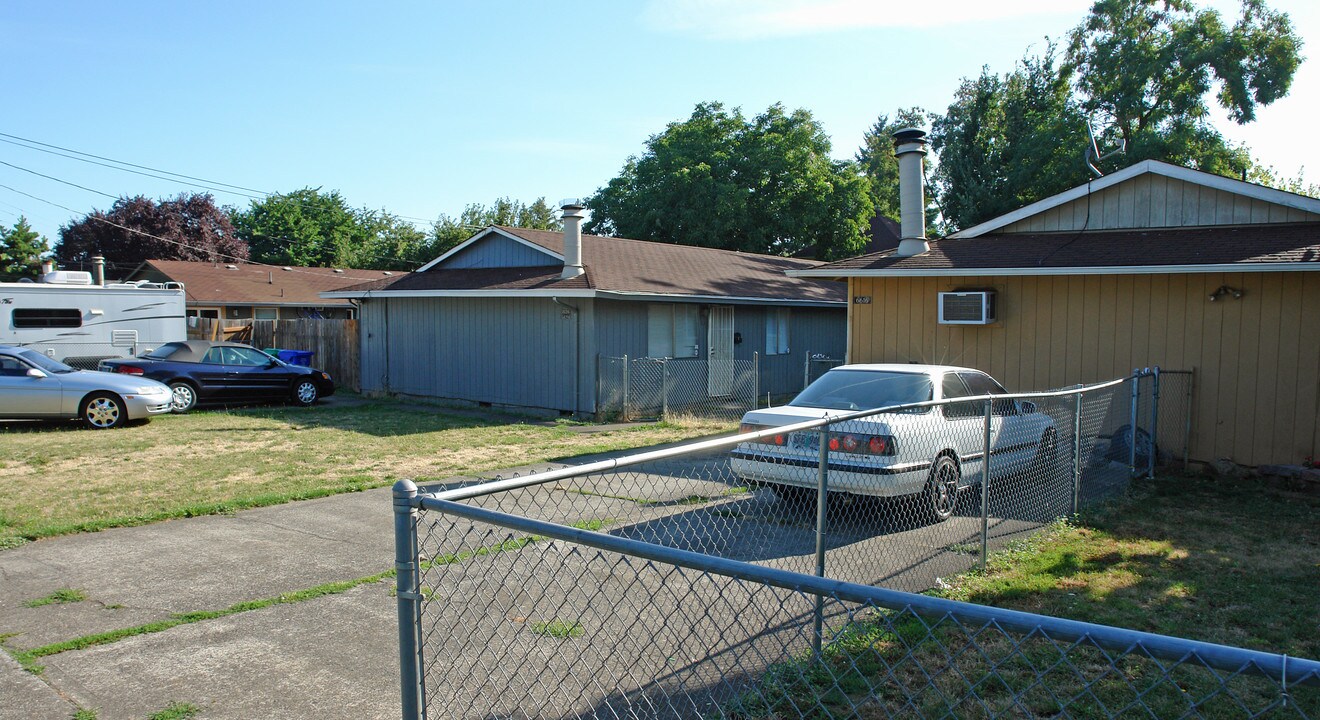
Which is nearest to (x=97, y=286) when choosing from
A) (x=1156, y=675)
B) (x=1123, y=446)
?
(x=1123, y=446)

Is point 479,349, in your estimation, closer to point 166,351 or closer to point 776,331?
point 166,351

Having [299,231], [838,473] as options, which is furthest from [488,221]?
[838,473]

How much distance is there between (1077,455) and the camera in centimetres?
797

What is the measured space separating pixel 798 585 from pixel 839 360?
2025cm

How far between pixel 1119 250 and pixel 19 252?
50497 mm

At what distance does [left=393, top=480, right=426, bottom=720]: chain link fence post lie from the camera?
267cm

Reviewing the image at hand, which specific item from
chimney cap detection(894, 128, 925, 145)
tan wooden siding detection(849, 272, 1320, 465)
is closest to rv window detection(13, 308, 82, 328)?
tan wooden siding detection(849, 272, 1320, 465)

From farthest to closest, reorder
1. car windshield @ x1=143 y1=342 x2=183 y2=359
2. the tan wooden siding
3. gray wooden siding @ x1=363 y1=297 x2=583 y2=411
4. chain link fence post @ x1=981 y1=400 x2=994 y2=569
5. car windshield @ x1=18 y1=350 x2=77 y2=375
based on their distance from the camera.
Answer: car windshield @ x1=143 y1=342 x2=183 y2=359 → gray wooden siding @ x1=363 y1=297 x2=583 y2=411 → car windshield @ x1=18 y1=350 x2=77 y2=375 → the tan wooden siding → chain link fence post @ x1=981 y1=400 x2=994 y2=569

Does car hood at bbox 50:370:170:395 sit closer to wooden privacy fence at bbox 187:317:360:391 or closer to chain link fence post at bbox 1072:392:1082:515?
wooden privacy fence at bbox 187:317:360:391

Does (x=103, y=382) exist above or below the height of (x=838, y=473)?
above

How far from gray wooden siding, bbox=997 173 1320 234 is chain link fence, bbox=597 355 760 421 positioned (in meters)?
6.56

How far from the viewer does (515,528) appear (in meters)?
2.60

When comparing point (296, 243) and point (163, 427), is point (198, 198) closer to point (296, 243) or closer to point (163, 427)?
point (296, 243)

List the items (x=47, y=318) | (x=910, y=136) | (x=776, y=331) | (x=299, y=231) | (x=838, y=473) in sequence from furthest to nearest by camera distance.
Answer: (x=299, y=231) < (x=776, y=331) < (x=47, y=318) < (x=910, y=136) < (x=838, y=473)
